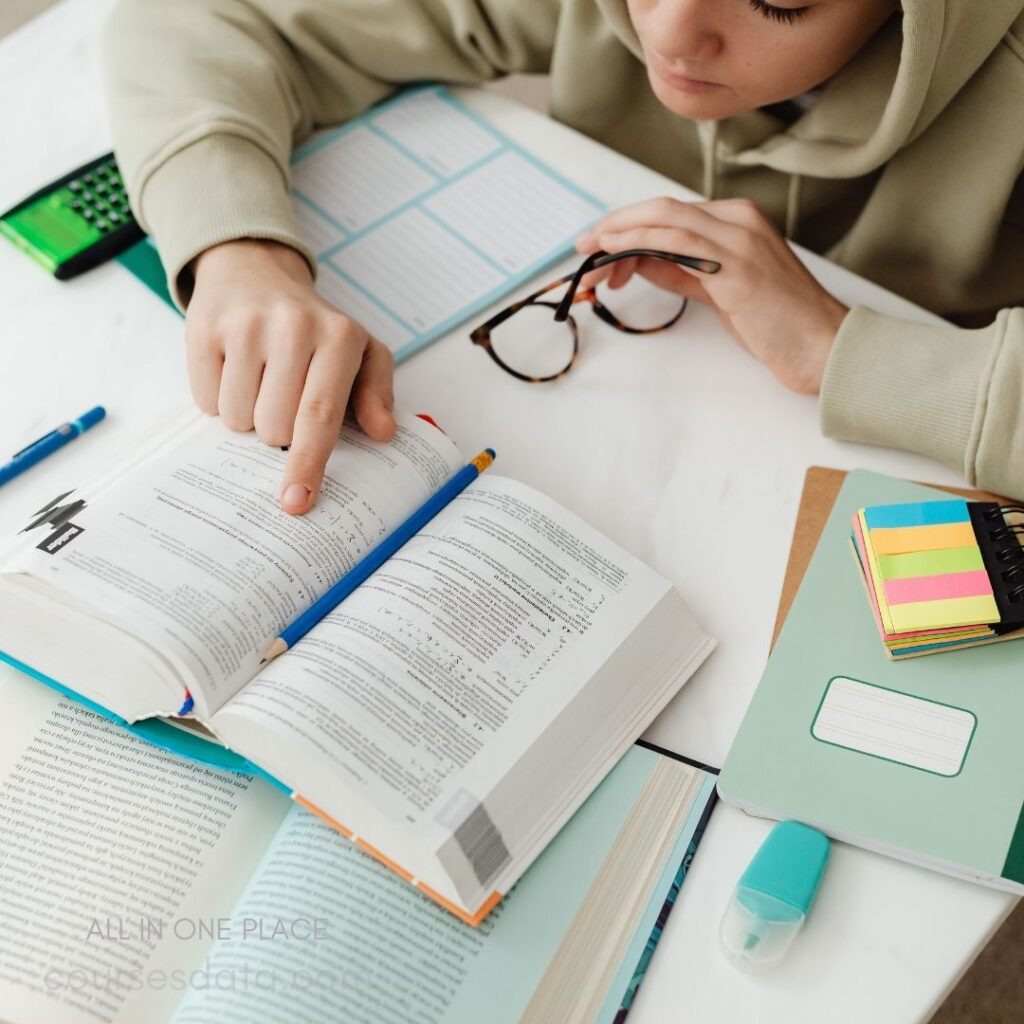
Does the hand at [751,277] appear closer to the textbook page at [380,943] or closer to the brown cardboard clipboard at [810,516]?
the brown cardboard clipboard at [810,516]

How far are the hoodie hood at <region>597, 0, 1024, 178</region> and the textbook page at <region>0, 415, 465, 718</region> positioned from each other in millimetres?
445

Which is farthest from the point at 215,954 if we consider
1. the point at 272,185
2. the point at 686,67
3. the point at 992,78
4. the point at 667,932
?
the point at 992,78

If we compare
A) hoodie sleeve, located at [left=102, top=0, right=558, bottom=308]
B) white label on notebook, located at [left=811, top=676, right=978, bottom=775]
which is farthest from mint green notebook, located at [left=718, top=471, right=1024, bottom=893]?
hoodie sleeve, located at [left=102, top=0, right=558, bottom=308]

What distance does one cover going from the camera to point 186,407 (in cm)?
80

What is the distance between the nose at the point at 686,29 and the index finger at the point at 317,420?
332 mm

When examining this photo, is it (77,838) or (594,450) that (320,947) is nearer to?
(77,838)

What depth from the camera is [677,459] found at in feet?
2.69

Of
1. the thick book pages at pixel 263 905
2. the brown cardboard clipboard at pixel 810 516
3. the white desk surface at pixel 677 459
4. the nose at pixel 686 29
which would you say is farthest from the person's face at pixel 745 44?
the thick book pages at pixel 263 905

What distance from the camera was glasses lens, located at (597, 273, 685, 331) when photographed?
0.91 meters

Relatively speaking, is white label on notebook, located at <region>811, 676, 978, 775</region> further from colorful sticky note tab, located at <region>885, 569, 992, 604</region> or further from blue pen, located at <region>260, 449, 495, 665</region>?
blue pen, located at <region>260, 449, 495, 665</region>

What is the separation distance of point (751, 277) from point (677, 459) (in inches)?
6.2

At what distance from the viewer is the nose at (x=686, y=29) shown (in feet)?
2.63

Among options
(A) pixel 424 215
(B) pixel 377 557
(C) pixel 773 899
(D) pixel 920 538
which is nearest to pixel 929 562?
(D) pixel 920 538

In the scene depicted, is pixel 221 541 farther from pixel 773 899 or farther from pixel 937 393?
pixel 937 393
